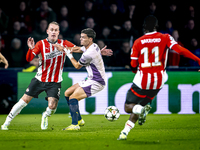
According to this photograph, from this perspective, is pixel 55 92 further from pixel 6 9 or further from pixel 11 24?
pixel 6 9

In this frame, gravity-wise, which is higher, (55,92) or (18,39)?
(18,39)

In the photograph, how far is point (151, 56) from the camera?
505 cm

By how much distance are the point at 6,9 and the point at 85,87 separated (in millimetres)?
6093

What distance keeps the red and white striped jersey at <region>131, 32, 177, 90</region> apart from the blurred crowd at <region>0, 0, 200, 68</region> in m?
5.20

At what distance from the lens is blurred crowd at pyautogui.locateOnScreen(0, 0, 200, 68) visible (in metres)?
10.4

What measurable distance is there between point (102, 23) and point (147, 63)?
6224 millimetres

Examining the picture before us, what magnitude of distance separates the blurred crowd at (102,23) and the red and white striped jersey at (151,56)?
5.20 metres

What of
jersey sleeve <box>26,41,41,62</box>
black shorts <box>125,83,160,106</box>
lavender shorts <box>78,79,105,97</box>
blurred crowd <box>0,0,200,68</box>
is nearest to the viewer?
black shorts <box>125,83,160,106</box>

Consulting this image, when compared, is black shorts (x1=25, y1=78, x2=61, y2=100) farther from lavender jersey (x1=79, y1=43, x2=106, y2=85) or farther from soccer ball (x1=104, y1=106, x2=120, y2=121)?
soccer ball (x1=104, y1=106, x2=120, y2=121)

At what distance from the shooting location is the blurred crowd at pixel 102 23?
10383mm

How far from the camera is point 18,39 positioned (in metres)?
10.2

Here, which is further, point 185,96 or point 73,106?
point 185,96

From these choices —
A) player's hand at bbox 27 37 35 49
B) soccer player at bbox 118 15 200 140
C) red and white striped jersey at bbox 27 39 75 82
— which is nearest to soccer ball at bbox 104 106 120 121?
red and white striped jersey at bbox 27 39 75 82

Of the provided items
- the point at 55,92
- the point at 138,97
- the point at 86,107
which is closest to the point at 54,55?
the point at 55,92
